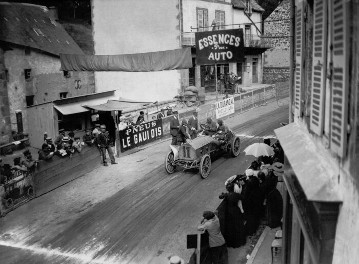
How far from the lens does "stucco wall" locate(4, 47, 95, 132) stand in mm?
23719

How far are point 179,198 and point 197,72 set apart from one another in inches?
918

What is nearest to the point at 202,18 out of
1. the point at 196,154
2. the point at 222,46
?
the point at 222,46

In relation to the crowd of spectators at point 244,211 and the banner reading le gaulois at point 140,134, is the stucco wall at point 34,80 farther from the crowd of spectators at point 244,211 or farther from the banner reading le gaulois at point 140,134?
the crowd of spectators at point 244,211

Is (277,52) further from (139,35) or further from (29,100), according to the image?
(29,100)

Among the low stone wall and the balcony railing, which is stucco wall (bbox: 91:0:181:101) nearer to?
the balcony railing

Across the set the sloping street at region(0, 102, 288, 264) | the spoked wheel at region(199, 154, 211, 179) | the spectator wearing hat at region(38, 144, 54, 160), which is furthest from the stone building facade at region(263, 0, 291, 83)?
the spectator wearing hat at region(38, 144, 54, 160)

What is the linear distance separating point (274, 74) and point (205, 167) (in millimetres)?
33156

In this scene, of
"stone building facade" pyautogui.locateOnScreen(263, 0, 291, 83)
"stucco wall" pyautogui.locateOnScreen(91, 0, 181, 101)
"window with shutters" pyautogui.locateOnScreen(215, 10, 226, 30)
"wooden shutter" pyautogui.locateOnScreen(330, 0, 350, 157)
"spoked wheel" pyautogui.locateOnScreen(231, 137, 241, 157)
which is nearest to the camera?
"wooden shutter" pyautogui.locateOnScreen(330, 0, 350, 157)

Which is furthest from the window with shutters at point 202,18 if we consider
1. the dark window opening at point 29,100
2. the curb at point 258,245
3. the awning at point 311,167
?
the awning at point 311,167

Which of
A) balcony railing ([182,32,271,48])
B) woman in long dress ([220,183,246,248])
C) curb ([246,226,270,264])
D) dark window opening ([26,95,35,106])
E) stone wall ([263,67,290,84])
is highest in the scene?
balcony railing ([182,32,271,48])

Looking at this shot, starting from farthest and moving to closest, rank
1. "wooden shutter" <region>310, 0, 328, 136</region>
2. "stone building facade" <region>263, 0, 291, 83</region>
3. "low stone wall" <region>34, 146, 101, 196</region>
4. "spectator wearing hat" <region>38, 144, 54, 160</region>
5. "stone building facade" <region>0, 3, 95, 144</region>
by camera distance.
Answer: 1. "stone building facade" <region>263, 0, 291, 83</region>
2. "stone building facade" <region>0, 3, 95, 144</region>
3. "spectator wearing hat" <region>38, 144, 54, 160</region>
4. "low stone wall" <region>34, 146, 101, 196</region>
5. "wooden shutter" <region>310, 0, 328, 136</region>

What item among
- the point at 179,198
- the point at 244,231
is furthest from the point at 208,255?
the point at 179,198

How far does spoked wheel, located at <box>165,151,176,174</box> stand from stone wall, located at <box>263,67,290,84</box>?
31.8m

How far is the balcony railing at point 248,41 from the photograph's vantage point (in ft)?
103
